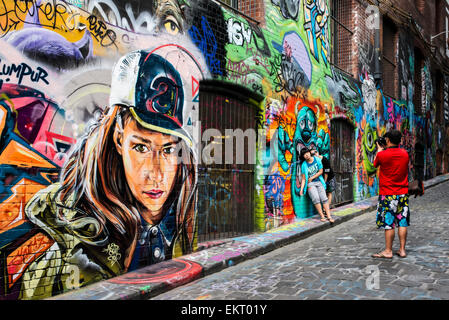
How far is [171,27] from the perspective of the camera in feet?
18.5

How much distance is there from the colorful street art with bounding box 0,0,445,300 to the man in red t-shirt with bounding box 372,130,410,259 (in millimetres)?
2077

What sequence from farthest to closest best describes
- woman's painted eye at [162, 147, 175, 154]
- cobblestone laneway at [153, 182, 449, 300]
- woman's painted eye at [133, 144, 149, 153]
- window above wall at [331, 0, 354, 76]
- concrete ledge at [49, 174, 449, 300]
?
window above wall at [331, 0, 354, 76]
woman's painted eye at [162, 147, 175, 154]
woman's painted eye at [133, 144, 149, 153]
concrete ledge at [49, 174, 449, 300]
cobblestone laneway at [153, 182, 449, 300]

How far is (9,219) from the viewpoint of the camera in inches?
147

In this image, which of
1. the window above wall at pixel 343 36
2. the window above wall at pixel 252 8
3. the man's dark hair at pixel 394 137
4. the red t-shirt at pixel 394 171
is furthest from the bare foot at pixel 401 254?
the window above wall at pixel 343 36

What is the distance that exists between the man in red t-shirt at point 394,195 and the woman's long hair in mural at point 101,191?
3.36 meters

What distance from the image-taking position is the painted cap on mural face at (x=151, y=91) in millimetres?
4926

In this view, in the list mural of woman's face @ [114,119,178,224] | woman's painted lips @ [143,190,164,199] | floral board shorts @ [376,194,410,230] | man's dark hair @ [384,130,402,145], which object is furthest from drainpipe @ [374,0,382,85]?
woman's painted lips @ [143,190,164,199]

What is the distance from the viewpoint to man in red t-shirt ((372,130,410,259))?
17.1ft

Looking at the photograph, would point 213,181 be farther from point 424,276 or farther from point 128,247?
point 424,276

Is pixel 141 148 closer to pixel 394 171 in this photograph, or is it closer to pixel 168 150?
pixel 168 150

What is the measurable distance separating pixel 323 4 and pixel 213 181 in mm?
6367

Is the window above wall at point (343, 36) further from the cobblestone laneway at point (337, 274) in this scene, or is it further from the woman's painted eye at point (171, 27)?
the woman's painted eye at point (171, 27)

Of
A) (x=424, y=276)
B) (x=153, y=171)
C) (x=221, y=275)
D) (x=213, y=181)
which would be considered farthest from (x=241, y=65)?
(x=424, y=276)

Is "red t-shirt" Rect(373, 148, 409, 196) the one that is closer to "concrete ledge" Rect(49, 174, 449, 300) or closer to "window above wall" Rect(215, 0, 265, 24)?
"concrete ledge" Rect(49, 174, 449, 300)
